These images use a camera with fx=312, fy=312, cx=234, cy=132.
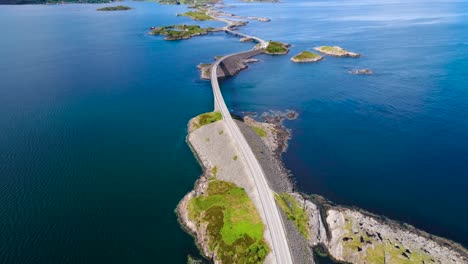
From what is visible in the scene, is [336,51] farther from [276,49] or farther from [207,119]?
[207,119]

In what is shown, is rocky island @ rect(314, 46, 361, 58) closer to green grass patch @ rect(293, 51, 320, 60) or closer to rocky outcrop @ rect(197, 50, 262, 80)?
green grass patch @ rect(293, 51, 320, 60)

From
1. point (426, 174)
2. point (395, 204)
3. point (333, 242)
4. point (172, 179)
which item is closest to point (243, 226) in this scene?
point (333, 242)

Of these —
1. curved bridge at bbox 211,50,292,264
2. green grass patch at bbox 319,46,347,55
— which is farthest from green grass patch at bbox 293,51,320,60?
curved bridge at bbox 211,50,292,264

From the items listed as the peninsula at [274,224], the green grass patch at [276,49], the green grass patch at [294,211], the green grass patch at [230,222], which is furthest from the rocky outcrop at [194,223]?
the green grass patch at [276,49]

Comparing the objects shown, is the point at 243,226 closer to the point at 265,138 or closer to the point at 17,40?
the point at 265,138

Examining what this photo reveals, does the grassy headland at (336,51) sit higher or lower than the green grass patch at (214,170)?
higher

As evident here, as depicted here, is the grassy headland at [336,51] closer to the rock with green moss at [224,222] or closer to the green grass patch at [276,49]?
the green grass patch at [276,49]
